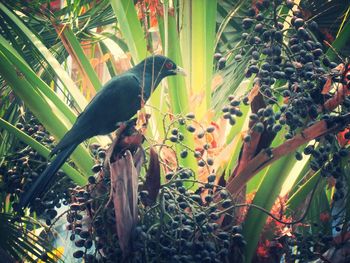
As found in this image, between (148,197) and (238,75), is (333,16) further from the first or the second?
(148,197)

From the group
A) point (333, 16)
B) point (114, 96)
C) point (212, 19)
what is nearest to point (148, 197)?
point (114, 96)

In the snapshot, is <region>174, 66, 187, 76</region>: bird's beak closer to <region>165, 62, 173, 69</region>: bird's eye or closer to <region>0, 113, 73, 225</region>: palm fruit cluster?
<region>165, 62, 173, 69</region>: bird's eye

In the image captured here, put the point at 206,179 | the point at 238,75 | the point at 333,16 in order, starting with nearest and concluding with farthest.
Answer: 1. the point at 206,179
2. the point at 238,75
3. the point at 333,16

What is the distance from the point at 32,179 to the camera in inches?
94.8

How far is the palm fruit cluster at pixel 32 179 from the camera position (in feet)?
7.86

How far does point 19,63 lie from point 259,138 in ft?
3.08

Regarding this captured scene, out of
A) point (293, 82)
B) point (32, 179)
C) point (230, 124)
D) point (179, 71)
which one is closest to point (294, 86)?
point (293, 82)

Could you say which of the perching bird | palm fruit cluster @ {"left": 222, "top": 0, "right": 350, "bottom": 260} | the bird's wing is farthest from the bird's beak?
palm fruit cluster @ {"left": 222, "top": 0, "right": 350, "bottom": 260}

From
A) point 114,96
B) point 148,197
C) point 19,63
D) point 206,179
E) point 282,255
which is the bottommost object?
point 282,255

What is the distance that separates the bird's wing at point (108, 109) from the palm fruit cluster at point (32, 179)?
21 centimetres

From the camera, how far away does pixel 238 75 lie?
2.53m

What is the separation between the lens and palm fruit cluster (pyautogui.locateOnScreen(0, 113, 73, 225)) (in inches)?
94.3

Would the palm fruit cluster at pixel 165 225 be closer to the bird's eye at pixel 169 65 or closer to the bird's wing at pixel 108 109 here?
the bird's wing at pixel 108 109

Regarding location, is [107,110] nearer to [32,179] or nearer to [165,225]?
[32,179]
